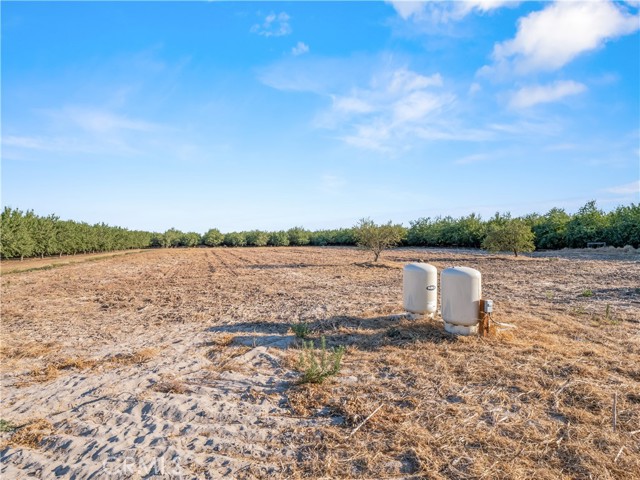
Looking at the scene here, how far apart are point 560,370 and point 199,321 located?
287 inches

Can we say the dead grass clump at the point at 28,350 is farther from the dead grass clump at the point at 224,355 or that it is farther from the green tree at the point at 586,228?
the green tree at the point at 586,228

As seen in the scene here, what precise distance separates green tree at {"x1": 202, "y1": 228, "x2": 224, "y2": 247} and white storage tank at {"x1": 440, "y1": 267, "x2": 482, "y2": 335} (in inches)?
3045

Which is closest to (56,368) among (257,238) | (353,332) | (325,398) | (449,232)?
(325,398)

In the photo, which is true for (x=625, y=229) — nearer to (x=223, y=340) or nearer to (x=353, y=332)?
(x=353, y=332)

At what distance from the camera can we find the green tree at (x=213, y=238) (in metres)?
81.0

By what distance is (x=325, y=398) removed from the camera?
4.76 m

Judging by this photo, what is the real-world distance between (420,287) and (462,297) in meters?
1.16

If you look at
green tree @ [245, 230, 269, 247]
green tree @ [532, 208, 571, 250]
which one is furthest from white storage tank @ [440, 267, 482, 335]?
green tree @ [245, 230, 269, 247]

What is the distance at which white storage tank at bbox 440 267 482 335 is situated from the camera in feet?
22.7

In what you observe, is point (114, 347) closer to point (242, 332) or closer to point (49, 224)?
point (242, 332)

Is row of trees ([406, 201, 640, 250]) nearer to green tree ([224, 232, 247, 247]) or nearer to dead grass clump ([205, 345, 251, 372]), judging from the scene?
dead grass clump ([205, 345, 251, 372])

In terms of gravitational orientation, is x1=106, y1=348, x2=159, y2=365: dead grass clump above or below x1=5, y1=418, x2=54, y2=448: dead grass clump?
above

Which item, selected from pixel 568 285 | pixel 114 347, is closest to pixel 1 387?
pixel 114 347

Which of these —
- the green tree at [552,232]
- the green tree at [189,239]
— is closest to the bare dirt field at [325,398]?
the green tree at [552,232]
